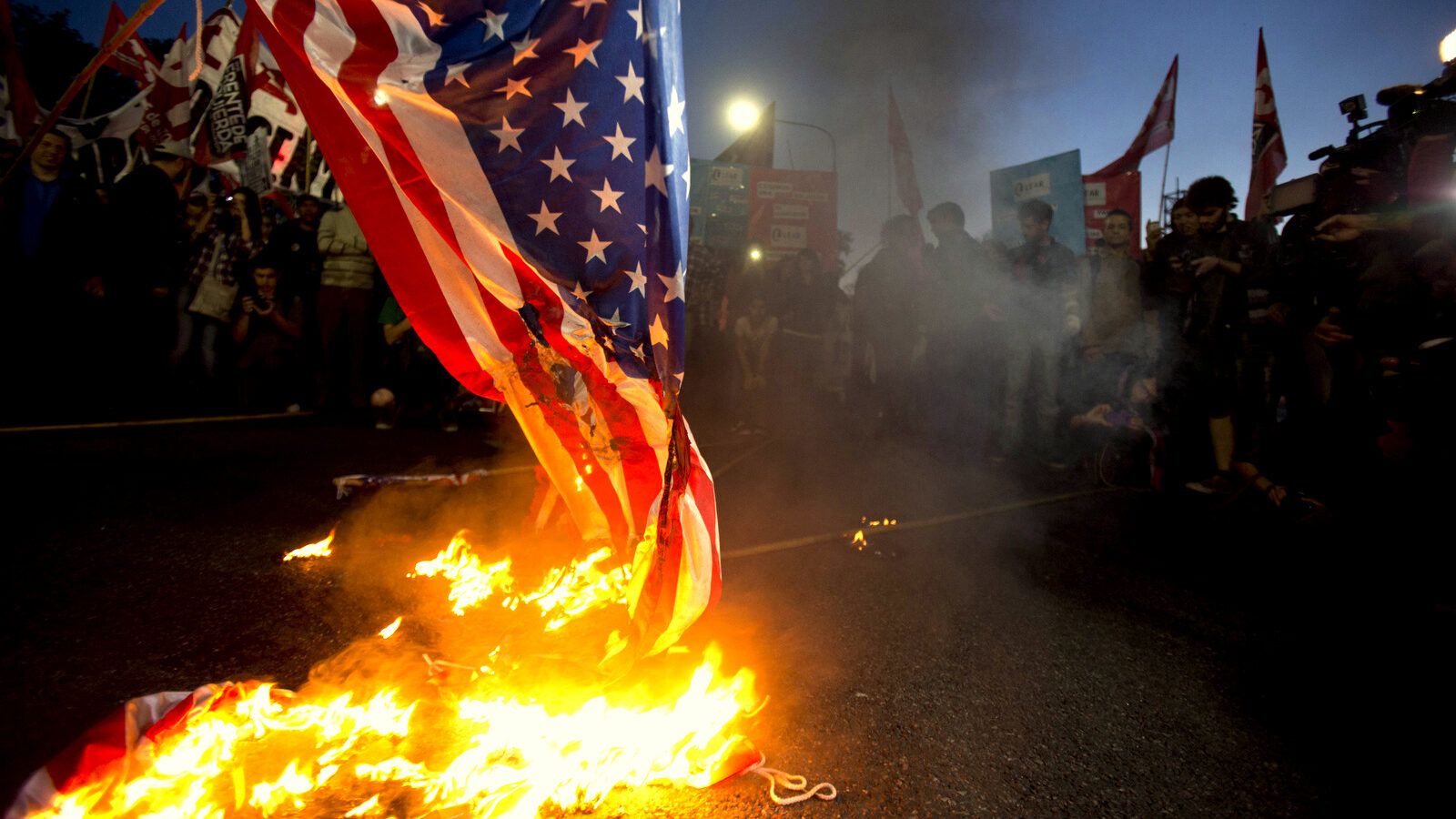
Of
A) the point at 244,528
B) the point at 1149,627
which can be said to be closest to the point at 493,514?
the point at 244,528

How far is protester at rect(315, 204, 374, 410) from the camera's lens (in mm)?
7277

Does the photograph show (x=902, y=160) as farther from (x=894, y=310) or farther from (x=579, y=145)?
(x=579, y=145)

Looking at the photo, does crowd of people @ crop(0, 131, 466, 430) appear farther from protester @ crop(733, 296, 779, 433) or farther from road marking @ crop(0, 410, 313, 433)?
protester @ crop(733, 296, 779, 433)

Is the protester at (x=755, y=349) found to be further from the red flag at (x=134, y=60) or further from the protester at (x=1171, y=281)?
the red flag at (x=134, y=60)

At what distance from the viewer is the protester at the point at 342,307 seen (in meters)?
7.28

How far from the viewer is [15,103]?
697 centimetres

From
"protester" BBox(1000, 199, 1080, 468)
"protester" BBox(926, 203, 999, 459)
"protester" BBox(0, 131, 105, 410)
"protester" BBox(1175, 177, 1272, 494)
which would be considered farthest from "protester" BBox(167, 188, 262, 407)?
"protester" BBox(1175, 177, 1272, 494)

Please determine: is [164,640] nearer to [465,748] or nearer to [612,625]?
[465,748]

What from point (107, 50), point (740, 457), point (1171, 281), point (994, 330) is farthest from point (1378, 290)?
point (107, 50)

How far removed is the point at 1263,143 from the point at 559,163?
35.2 ft

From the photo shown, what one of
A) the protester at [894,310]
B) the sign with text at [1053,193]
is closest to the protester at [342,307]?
the protester at [894,310]

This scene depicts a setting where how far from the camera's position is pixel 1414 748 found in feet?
7.27

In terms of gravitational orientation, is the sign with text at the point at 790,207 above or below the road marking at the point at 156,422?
above

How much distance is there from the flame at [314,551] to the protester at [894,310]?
605cm
